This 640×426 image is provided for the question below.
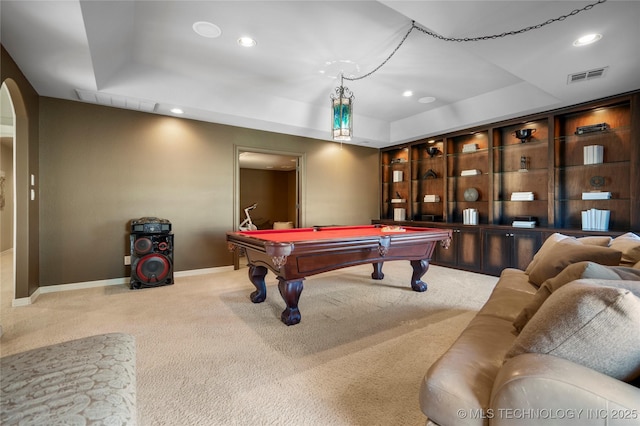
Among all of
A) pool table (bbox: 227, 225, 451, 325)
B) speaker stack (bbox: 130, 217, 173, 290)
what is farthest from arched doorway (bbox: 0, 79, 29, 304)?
pool table (bbox: 227, 225, 451, 325)

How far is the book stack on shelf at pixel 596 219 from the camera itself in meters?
3.52

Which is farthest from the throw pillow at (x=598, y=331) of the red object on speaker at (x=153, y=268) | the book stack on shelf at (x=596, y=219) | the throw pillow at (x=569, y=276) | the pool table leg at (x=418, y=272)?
the red object on speaker at (x=153, y=268)

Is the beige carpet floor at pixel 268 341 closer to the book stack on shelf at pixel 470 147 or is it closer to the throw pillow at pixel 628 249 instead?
the throw pillow at pixel 628 249

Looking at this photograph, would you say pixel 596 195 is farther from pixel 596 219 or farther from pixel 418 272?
pixel 418 272

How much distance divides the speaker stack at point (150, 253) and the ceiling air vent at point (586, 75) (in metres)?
5.04

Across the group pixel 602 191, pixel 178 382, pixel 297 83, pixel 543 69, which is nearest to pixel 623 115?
pixel 602 191

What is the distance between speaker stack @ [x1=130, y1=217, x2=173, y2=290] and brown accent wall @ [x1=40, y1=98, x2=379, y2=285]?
464mm

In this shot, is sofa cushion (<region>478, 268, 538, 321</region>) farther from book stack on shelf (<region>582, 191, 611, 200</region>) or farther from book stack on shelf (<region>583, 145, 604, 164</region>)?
book stack on shelf (<region>583, 145, 604, 164</region>)

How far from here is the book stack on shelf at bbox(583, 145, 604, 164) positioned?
362cm

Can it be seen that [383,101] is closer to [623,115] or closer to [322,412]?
[623,115]

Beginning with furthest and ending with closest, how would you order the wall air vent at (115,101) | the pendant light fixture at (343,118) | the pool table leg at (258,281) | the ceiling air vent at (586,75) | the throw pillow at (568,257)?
the wall air vent at (115,101) < the pendant light fixture at (343,118) < the pool table leg at (258,281) < the ceiling air vent at (586,75) < the throw pillow at (568,257)

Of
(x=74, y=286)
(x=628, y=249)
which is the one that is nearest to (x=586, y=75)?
(x=628, y=249)

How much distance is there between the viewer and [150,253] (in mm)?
3670

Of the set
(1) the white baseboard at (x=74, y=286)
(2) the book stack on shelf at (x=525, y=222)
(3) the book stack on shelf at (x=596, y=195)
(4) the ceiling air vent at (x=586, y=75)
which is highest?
(4) the ceiling air vent at (x=586, y=75)
